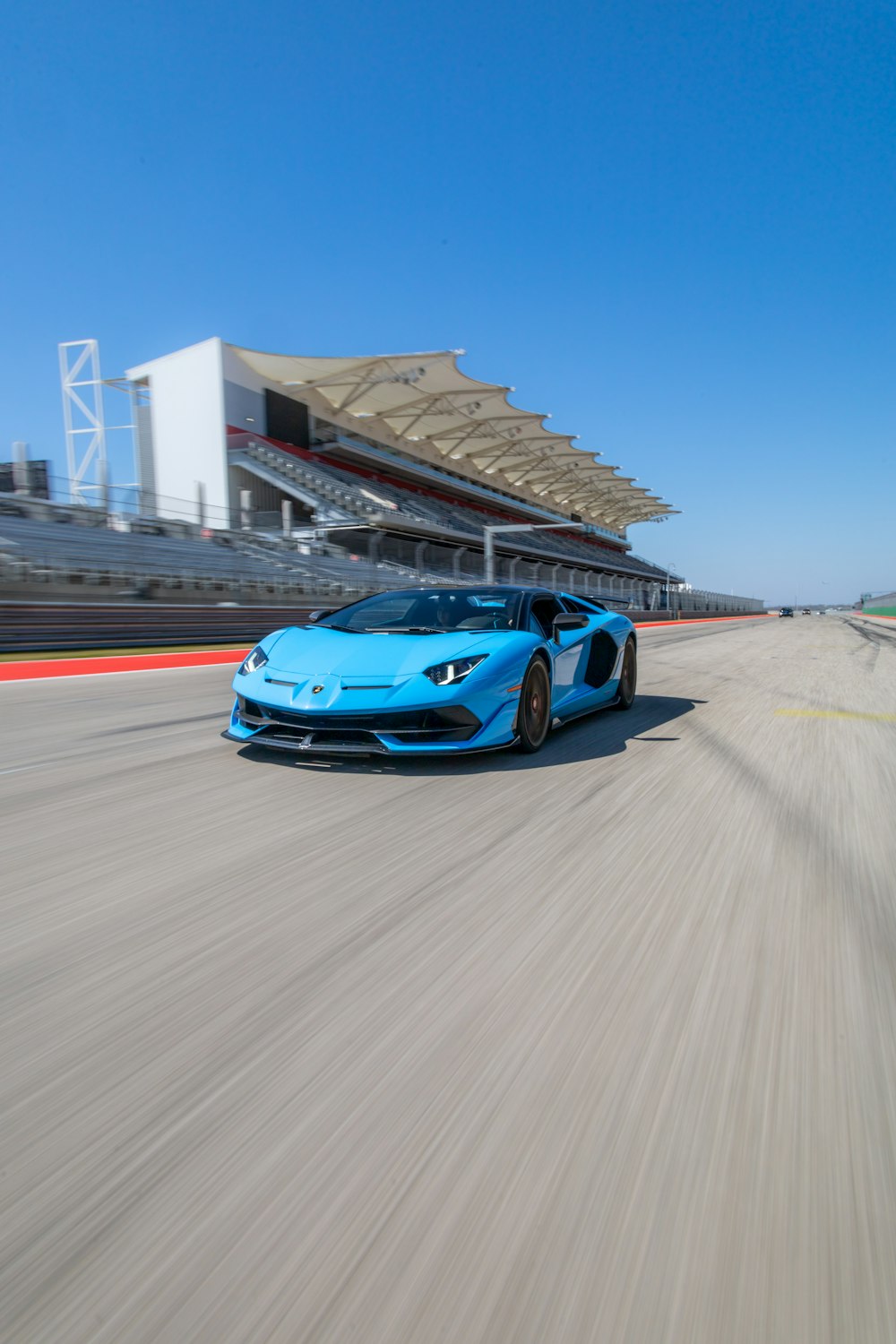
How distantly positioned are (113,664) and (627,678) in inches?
288

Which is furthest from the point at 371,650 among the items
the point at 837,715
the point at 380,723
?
the point at 837,715

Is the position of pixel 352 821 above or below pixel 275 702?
below

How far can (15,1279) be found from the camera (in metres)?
1.11

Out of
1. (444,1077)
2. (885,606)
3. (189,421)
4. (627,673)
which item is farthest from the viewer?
(885,606)

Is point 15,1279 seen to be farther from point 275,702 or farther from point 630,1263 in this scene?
point 275,702

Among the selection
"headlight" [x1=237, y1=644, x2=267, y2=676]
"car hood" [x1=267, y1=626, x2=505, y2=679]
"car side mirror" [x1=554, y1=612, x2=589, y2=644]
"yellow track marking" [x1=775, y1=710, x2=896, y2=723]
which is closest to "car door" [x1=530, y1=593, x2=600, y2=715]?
"car side mirror" [x1=554, y1=612, x2=589, y2=644]

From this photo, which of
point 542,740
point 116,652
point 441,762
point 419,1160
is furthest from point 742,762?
point 116,652

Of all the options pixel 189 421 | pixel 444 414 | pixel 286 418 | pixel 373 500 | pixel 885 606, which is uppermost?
A: pixel 444 414

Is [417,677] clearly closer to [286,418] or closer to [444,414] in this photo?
[286,418]

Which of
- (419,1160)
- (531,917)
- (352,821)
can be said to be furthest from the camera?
(352,821)

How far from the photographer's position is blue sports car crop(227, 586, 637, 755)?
13.5ft

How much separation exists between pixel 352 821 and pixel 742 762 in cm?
260

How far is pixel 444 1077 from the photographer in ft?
5.26

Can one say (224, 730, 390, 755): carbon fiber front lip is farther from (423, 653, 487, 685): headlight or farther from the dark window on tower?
the dark window on tower
